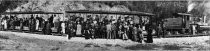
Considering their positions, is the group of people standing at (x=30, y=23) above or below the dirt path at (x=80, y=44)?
above

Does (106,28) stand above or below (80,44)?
above

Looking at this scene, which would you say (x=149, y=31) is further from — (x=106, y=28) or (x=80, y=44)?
(x=80, y=44)

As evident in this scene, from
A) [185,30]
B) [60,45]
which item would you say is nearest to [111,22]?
[60,45]

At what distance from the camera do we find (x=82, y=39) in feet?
38.6

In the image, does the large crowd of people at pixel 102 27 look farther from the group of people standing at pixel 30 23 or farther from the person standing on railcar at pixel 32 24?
the person standing on railcar at pixel 32 24

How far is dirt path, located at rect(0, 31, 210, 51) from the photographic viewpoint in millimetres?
11078

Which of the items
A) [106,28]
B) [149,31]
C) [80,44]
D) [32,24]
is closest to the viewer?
[80,44]

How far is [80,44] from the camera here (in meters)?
11.4

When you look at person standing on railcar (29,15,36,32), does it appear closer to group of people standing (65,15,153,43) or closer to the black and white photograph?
the black and white photograph

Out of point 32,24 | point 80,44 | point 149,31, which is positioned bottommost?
point 80,44

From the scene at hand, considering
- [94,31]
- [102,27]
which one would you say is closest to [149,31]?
[102,27]

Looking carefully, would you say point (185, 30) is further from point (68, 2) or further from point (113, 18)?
point (68, 2)

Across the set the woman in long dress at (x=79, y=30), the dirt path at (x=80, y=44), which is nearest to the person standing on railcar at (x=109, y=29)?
the dirt path at (x=80, y=44)

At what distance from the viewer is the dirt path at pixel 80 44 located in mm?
11078
